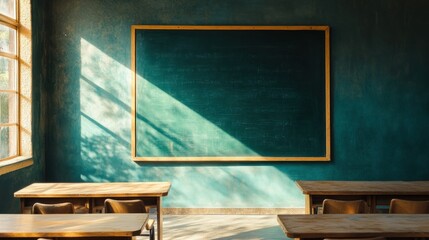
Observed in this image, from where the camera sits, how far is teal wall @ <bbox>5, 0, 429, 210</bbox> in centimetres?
704

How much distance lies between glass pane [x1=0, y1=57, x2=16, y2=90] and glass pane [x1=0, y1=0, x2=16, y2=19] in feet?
1.79

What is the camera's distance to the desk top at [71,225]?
325cm

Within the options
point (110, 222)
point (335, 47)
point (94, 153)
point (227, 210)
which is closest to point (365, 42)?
point (335, 47)

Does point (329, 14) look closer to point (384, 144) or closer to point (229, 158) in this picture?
point (384, 144)

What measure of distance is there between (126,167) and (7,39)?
2.24m

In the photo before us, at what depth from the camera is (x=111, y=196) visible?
4.71 meters

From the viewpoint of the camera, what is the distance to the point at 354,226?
3377mm

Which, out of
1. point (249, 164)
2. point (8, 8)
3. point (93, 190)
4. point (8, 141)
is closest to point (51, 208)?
point (93, 190)

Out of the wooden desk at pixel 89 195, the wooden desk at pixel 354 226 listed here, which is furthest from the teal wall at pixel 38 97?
the wooden desk at pixel 354 226

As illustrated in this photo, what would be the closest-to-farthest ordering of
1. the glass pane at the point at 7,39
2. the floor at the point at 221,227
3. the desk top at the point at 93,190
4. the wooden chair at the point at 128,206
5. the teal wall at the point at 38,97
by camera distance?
the wooden chair at the point at 128,206 → the desk top at the point at 93,190 → the floor at the point at 221,227 → the glass pane at the point at 7,39 → the teal wall at the point at 38,97

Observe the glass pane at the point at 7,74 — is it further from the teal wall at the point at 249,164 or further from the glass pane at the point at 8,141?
the teal wall at the point at 249,164

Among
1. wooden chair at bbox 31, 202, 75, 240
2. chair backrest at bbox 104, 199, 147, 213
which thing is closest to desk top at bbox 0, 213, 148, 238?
wooden chair at bbox 31, 202, 75, 240

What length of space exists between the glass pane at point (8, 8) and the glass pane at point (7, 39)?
17 centimetres

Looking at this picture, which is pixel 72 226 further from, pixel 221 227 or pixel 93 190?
pixel 221 227
